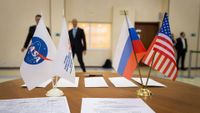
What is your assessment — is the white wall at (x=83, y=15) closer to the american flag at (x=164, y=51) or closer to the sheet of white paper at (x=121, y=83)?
the sheet of white paper at (x=121, y=83)

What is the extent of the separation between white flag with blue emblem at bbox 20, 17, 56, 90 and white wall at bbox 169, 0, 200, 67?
765 centimetres

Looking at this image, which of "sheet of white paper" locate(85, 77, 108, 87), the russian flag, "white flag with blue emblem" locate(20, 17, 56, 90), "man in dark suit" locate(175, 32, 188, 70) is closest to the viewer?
"white flag with blue emblem" locate(20, 17, 56, 90)

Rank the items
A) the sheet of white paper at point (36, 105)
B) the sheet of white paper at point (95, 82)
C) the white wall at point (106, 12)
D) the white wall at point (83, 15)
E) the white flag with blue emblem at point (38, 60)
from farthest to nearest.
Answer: the white wall at point (106, 12) → the white wall at point (83, 15) → the sheet of white paper at point (95, 82) → the white flag with blue emblem at point (38, 60) → the sheet of white paper at point (36, 105)

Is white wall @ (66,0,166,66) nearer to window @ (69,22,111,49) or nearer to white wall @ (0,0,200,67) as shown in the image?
white wall @ (0,0,200,67)

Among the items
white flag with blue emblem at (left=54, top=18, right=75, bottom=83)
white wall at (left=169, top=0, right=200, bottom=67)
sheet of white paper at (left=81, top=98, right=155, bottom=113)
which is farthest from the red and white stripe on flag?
white wall at (left=169, top=0, right=200, bottom=67)

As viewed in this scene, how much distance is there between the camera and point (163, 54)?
1311 millimetres

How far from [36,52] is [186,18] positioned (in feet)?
26.8

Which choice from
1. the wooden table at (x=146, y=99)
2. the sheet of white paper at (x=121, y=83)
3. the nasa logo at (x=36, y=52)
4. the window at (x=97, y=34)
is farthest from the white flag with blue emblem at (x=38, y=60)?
the window at (x=97, y=34)

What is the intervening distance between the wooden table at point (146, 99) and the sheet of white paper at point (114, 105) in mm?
35

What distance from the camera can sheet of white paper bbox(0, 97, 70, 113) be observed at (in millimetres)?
961

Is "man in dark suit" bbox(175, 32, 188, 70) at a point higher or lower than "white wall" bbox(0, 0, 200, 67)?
lower

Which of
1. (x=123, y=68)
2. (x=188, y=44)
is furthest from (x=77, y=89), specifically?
(x=188, y=44)

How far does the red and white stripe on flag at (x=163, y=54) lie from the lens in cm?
130

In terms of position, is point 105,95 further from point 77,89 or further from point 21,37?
point 21,37
